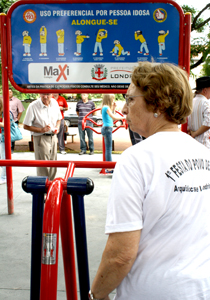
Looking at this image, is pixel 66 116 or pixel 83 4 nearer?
pixel 83 4

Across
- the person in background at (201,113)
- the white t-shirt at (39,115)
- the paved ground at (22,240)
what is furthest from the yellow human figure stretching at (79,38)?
the paved ground at (22,240)

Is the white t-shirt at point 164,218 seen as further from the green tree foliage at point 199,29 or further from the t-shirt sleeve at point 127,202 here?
the green tree foliage at point 199,29

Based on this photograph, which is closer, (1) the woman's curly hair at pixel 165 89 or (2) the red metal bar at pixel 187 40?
(1) the woman's curly hair at pixel 165 89

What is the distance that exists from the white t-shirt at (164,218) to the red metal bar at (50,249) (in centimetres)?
33

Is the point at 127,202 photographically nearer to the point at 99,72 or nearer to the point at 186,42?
the point at 99,72

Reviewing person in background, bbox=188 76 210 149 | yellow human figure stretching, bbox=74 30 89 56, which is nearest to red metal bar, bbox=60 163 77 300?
yellow human figure stretching, bbox=74 30 89 56

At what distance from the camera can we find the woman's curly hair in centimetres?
127

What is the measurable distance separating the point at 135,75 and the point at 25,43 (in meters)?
3.05

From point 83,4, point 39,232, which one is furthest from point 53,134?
point 39,232

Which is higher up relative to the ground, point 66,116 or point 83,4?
point 83,4

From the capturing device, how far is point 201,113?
4.22 m

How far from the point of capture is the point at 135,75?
1.33m

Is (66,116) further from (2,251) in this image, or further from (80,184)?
(80,184)

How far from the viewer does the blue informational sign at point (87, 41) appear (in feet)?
12.7
